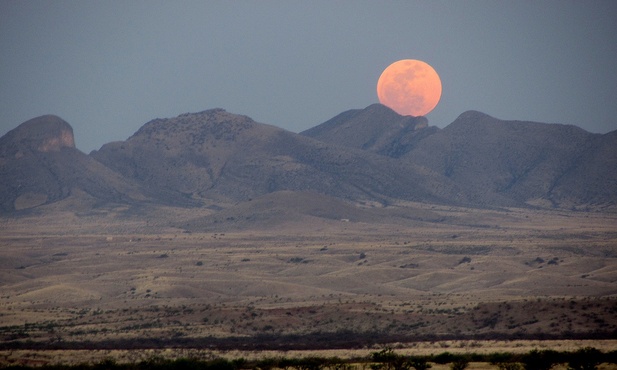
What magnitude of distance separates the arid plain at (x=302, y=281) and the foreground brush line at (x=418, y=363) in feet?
29.0

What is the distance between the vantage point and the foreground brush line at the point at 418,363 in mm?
33000

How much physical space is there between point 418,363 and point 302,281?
2273 inches

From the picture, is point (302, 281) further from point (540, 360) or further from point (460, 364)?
point (540, 360)

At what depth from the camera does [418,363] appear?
33.9 metres

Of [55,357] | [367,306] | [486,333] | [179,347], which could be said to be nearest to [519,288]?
[367,306]

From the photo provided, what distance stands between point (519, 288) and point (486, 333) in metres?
31.0

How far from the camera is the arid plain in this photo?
2130 inches

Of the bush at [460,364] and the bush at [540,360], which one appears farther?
the bush at [460,364]

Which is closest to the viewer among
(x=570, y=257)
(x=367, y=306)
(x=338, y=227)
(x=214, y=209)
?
(x=367, y=306)

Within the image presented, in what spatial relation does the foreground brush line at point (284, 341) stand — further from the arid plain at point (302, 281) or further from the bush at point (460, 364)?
the bush at point (460, 364)

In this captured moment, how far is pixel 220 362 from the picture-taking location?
119ft

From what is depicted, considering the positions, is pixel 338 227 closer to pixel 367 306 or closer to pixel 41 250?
pixel 41 250

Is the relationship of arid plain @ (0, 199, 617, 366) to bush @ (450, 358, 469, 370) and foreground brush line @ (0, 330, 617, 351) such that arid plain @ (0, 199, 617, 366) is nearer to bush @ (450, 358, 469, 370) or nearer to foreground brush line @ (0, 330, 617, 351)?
foreground brush line @ (0, 330, 617, 351)

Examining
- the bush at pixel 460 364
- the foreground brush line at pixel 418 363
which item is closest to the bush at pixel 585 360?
the foreground brush line at pixel 418 363
